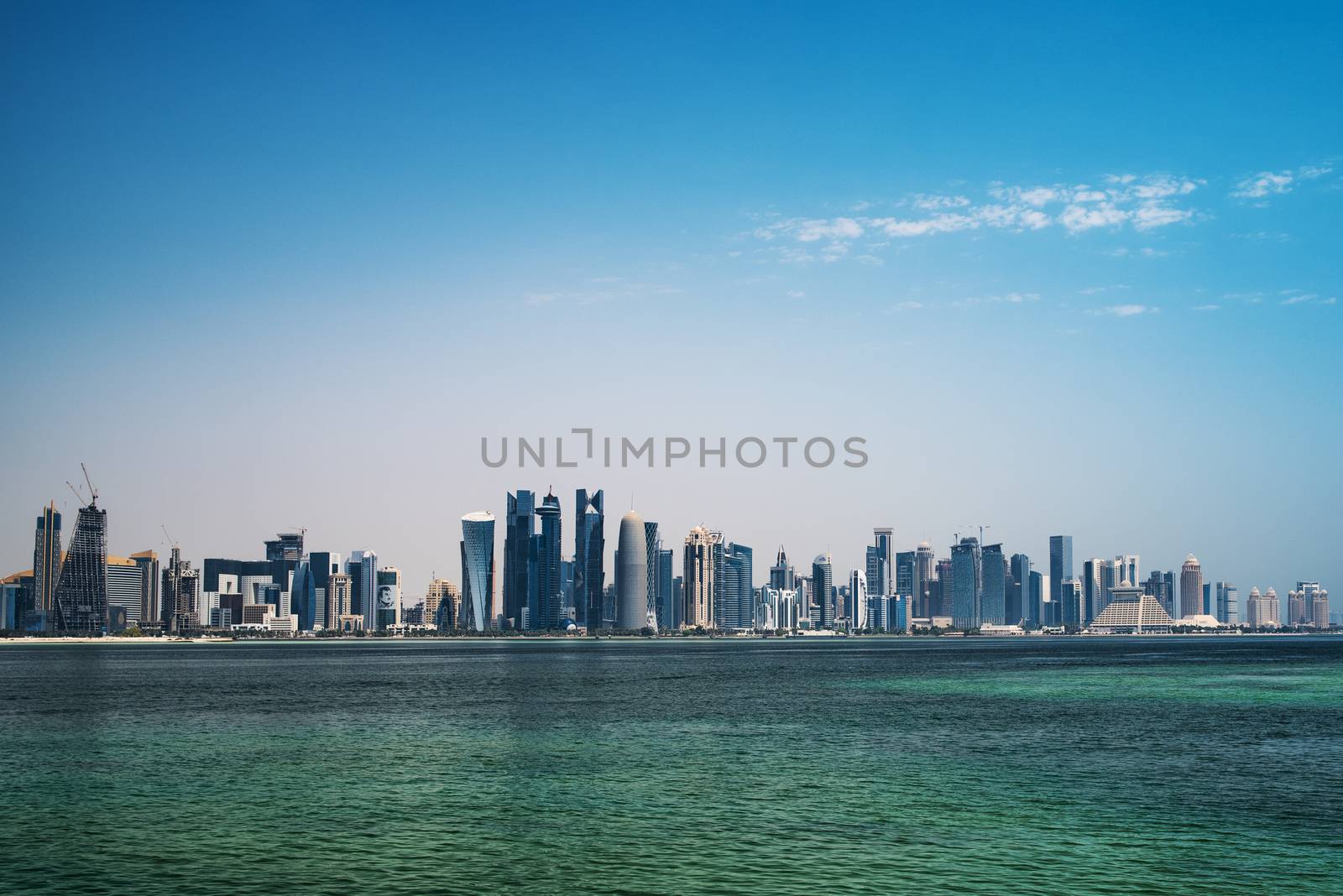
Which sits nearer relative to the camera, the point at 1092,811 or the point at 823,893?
the point at 823,893

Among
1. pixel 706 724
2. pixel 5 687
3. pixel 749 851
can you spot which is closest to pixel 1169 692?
pixel 706 724

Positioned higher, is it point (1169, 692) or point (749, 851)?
point (749, 851)

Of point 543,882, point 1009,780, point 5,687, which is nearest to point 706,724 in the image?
point 1009,780

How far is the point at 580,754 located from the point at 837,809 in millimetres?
25608

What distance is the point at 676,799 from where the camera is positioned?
5619 cm

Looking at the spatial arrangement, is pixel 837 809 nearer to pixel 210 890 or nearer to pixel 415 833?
pixel 415 833

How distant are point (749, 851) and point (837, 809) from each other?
967 cm

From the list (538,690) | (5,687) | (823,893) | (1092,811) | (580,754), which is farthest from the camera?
(5,687)

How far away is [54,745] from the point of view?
258 feet

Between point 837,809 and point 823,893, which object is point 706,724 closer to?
point 837,809

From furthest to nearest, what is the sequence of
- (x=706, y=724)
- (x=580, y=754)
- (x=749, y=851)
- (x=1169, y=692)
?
(x=1169, y=692)
(x=706, y=724)
(x=580, y=754)
(x=749, y=851)

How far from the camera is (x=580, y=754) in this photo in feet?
244

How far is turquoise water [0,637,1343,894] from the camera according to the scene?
40.9 meters

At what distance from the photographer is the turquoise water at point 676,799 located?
40938 mm
